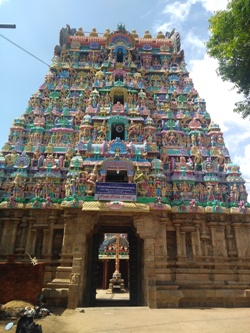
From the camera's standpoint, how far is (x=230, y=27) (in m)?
10.6

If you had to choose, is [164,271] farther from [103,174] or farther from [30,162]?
[30,162]

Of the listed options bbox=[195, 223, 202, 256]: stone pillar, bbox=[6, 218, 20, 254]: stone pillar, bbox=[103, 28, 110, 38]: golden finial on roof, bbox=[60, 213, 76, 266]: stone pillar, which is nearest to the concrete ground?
bbox=[60, 213, 76, 266]: stone pillar

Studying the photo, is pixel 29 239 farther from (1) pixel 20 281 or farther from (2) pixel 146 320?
(2) pixel 146 320

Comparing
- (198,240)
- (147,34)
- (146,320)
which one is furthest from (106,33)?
(146,320)

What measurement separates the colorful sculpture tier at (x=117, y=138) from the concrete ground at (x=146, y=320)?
541 cm

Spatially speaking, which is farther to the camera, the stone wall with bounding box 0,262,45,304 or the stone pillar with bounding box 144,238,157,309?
the stone pillar with bounding box 144,238,157,309

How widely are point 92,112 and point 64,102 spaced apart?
280 centimetres

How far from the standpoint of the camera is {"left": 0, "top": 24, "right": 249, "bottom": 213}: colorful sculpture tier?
1578cm

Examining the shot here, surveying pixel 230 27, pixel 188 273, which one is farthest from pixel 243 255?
pixel 230 27

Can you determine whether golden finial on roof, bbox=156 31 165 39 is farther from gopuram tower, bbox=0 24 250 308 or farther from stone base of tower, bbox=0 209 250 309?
stone base of tower, bbox=0 209 250 309

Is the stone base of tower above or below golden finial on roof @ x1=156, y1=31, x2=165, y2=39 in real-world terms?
A: below

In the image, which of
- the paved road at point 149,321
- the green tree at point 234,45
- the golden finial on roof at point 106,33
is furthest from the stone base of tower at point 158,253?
the golden finial on roof at point 106,33

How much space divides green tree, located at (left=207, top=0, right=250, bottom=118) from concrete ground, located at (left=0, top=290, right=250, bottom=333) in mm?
8971

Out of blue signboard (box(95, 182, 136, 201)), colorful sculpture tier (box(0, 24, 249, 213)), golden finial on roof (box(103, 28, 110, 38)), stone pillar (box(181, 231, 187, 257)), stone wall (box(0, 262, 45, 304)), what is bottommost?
stone wall (box(0, 262, 45, 304))
